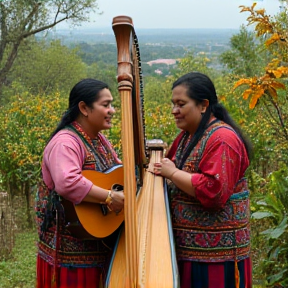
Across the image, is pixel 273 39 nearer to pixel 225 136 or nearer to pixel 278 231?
pixel 278 231

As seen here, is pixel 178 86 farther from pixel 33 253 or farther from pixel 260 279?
pixel 33 253

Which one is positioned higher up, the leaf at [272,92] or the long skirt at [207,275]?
the leaf at [272,92]

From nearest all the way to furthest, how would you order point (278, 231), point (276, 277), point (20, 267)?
point (278, 231) < point (276, 277) < point (20, 267)

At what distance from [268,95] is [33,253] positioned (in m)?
3.14

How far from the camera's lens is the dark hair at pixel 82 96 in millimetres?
2408

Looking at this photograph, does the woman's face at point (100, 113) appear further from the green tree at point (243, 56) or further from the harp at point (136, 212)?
the green tree at point (243, 56)

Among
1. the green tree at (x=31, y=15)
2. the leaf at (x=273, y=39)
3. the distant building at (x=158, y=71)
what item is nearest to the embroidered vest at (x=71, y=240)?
the leaf at (x=273, y=39)

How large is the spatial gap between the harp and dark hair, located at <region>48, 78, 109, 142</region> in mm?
193

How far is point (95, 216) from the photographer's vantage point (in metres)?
2.26

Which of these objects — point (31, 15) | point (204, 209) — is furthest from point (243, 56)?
point (204, 209)

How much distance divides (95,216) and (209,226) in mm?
498

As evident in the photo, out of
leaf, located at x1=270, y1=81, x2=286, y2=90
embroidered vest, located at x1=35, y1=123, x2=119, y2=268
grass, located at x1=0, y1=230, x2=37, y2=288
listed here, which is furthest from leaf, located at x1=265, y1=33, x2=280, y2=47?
grass, located at x1=0, y1=230, x2=37, y2=288

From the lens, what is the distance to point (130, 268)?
173 cm

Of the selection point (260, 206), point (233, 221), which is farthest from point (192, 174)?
point (260, 206)
